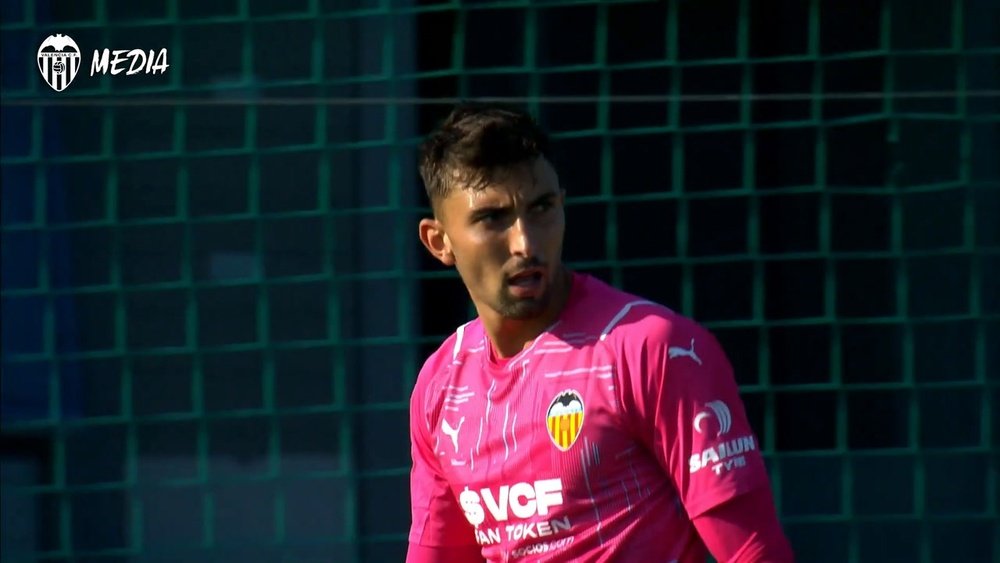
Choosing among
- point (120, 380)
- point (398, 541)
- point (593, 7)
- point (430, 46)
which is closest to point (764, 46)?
point (593, 7)

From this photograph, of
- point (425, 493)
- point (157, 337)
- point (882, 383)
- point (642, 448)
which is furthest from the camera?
point (157, 337)

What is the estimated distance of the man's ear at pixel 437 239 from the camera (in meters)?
3.40

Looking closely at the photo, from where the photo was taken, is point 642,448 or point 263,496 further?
point 263,496

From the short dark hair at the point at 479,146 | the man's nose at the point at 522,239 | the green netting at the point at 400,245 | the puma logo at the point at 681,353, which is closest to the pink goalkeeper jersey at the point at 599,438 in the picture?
the puma logo at the point at 681,353

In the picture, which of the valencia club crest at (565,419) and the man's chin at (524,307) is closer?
the valencia club crest at (565,419)

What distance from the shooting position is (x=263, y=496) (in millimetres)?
5090

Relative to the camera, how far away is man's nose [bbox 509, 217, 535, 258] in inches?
125

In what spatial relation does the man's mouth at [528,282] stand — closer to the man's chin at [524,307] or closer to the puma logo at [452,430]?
the man's chin at [524,307]

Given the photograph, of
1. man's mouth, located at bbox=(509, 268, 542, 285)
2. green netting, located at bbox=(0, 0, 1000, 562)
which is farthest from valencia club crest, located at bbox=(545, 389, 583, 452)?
green netting, located at bbox=(0, 0, 1000, 562)

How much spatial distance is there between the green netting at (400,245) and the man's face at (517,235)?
5.06 ft

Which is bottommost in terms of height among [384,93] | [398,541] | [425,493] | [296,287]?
[398,541]

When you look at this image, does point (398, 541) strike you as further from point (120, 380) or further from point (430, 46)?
point (430, 46)

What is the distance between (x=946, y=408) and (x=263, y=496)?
1.99m

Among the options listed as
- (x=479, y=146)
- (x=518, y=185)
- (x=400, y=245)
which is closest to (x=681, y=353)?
(x=518, y=185)
